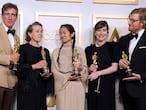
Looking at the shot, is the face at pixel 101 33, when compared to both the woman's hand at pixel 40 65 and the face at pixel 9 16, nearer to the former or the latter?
the woman's hand at pixel 40 65

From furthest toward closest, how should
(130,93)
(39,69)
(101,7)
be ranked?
(101,7) → (39,69) → (130,93)

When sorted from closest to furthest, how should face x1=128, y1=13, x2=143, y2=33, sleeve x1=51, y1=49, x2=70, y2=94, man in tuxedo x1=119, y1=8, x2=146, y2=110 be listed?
man in tuxedo x1=119, y1=8, x2=146, y2=110 < face x1=128, y1=13, x2=143, y2=33 < sleeve x1=51, y1=49, x2=70, y2=94

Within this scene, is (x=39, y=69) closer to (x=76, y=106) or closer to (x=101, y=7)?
(x=76, y=106)

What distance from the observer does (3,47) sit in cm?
266

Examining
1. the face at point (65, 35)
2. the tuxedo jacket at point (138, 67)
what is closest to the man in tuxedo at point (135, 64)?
the tuxedo jacket at point (138, 67)

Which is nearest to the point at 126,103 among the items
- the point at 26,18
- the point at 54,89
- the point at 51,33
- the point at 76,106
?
the point at 76,106

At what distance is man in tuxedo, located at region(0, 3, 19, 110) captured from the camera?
2611 mm

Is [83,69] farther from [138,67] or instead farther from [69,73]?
[138,67]

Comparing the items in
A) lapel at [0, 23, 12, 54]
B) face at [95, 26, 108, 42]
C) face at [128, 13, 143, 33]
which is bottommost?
lapel at [0, 23, 12, 54]

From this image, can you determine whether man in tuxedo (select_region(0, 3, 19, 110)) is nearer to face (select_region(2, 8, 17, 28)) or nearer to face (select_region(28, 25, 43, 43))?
face (select_region(2, 8, 17, 28))

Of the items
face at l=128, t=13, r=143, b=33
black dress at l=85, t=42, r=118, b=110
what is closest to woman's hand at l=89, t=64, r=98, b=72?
black dress at l=85, t=42, r=118, b=110

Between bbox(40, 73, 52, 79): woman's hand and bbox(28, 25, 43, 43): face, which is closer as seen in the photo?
bbox(40, 73, 52, 79): woman's hand

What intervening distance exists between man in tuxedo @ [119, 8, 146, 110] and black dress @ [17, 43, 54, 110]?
70 centimetres

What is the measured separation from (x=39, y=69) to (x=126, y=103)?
799 mm
